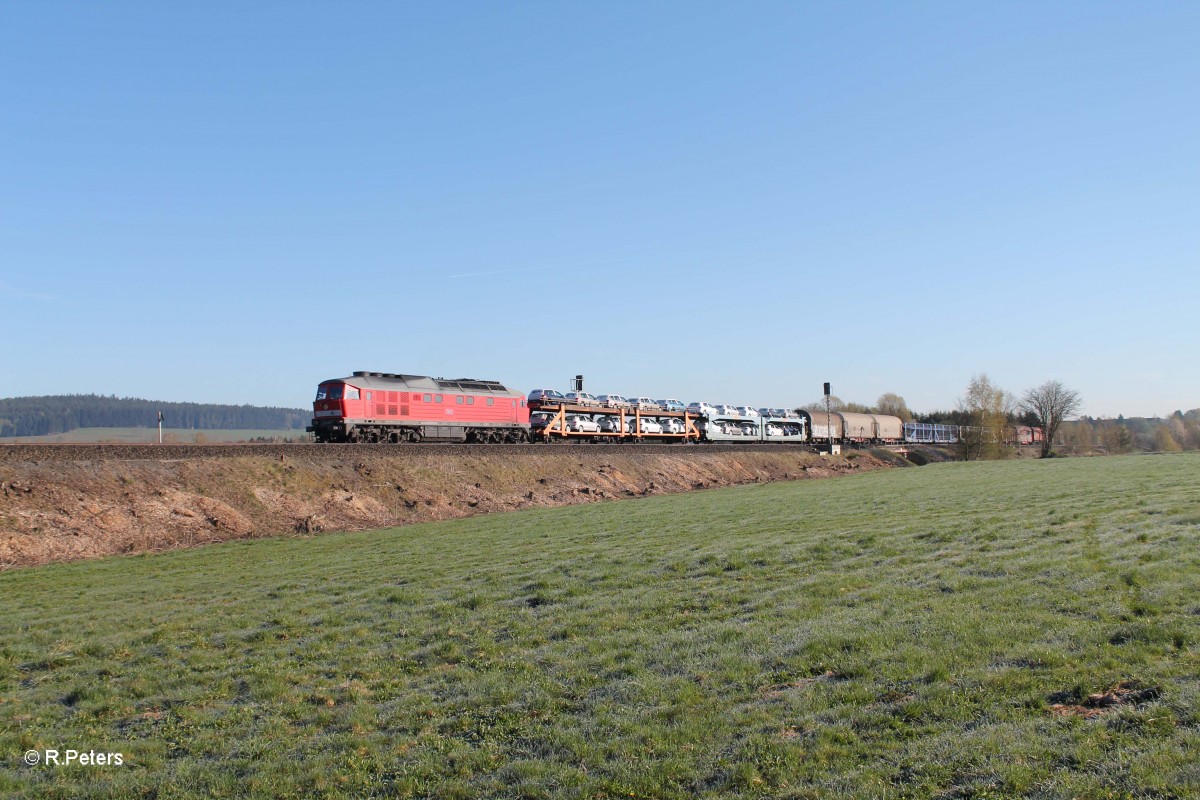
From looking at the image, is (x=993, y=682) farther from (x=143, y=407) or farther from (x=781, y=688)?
(x=143, y=407)

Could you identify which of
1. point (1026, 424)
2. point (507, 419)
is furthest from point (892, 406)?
point (507, 419)

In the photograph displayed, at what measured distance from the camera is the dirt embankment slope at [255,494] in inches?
894

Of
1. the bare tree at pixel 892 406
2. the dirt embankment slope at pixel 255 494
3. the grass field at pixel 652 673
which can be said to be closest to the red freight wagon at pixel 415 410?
the dirt embankment slope at pixel 255 494

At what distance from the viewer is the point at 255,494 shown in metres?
27.8

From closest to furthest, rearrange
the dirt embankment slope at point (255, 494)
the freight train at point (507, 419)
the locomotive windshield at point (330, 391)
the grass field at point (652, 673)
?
the grass field at point (652, 673)
the dirt embankment slope at point (255, 494)
the locomotive windshield at point (330, 391)
the freight train at point (507, 419)

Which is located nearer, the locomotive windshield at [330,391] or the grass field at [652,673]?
the grass field at [652,673]

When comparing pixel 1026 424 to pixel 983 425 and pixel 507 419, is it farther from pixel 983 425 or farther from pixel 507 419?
pixel 507 419

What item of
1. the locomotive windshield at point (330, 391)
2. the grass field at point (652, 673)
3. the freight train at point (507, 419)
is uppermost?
the locomotive windshield at point (330, 391)

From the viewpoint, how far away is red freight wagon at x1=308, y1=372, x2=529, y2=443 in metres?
38.5

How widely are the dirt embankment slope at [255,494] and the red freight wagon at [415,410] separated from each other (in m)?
5.04

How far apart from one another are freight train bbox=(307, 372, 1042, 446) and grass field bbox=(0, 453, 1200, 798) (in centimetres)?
2180

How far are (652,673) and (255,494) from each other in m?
22.6

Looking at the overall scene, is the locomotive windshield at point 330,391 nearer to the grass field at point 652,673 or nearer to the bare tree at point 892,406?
the grass field at point 652,673

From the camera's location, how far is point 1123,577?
11500mm
